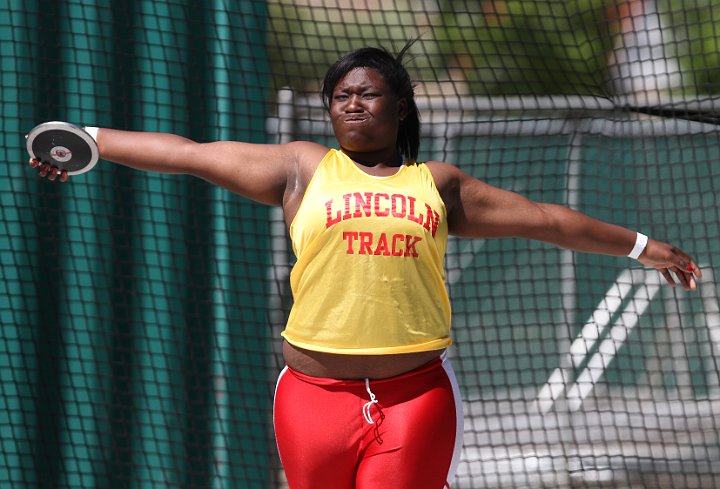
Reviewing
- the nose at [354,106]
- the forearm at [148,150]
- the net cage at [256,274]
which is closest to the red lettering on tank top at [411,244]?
the nose at [354,106]

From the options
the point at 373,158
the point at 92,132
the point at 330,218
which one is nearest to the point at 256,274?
the point at 92,132

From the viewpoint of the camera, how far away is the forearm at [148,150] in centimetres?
251

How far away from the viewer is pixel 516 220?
257 centimetres

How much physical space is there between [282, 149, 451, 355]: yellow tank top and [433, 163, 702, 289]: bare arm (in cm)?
14

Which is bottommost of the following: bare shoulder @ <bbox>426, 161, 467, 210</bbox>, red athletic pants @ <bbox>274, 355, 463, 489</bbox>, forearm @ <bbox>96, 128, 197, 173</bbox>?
red athletic pants @ <bbox>274, 355, 463, 489</bbox>

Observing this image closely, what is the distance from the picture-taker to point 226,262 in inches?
180

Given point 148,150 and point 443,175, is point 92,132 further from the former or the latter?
point 443,175

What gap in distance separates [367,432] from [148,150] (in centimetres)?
89

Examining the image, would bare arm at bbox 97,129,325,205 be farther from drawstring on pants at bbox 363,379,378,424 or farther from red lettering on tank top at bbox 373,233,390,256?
drawstring on pants at bbox 363,379,378,424

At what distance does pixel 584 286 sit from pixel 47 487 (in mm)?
2797

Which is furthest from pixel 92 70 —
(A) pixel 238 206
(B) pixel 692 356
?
(B) pixel 692 356

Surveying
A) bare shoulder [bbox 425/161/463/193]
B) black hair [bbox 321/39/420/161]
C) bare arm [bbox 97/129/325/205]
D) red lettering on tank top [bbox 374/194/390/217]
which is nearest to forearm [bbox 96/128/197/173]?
bare arm [bbox 97/129/325/205]

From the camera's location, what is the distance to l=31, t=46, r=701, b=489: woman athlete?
7.56 feet

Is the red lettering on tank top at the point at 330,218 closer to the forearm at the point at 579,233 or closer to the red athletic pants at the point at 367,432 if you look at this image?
the red athletic pants at the point at 367,432
